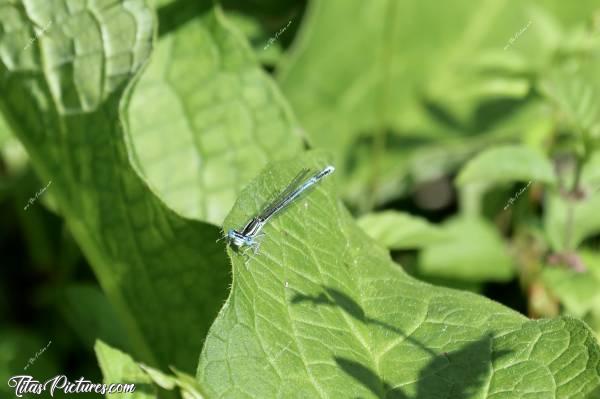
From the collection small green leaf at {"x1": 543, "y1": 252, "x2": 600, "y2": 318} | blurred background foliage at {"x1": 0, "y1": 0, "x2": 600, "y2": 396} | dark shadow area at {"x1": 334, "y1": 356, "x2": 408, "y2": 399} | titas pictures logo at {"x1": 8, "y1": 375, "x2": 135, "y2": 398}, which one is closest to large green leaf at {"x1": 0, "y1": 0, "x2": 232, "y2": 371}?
blurred background foliage at {"x1": 0, "y1": 0, "x2": 600, "y2": 396}

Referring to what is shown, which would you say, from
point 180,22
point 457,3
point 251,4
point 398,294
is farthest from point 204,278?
point 457,3

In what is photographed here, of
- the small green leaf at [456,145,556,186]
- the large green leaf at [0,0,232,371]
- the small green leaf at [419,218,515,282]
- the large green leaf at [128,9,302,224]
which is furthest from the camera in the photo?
the small green leaf at [419,218,515,282]

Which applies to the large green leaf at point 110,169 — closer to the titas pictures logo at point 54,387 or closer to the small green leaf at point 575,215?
the titas pictures logo at point 54,387

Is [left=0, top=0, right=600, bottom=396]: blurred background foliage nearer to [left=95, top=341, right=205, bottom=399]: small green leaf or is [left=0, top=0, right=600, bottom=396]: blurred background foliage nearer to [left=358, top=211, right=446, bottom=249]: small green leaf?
[left=358, top=211, right=446, bottom=249]: small green leaf

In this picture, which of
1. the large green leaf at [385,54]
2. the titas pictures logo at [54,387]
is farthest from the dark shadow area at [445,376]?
the large green leaf at [385,54]

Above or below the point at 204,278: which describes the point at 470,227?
below

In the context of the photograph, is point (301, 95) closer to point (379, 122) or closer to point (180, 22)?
point (379, 122)
